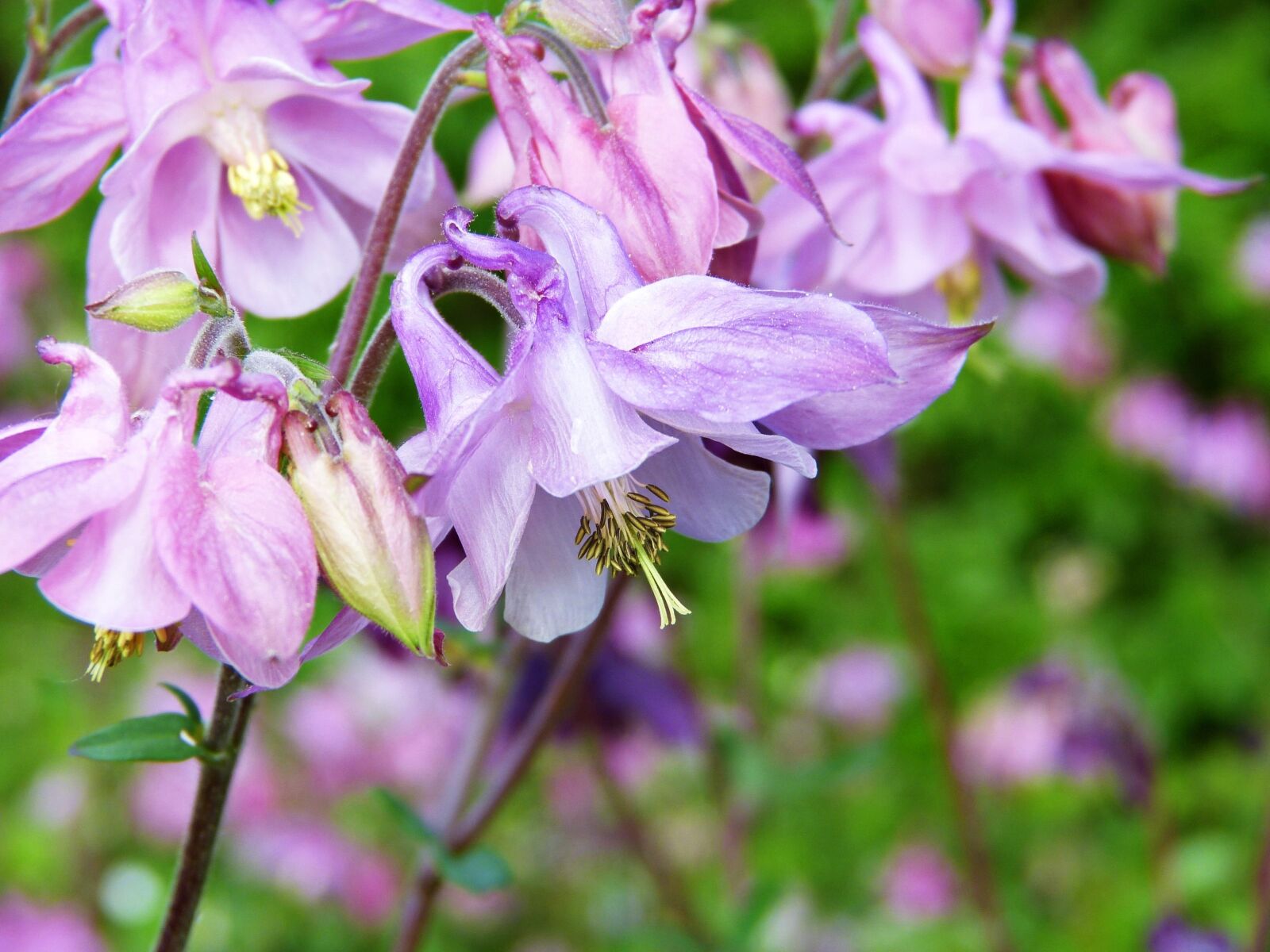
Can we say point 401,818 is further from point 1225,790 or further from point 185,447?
point 1225,790

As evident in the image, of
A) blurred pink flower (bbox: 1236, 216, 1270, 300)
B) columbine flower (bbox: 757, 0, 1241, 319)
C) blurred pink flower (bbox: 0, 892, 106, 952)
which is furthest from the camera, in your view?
blurred pink flower (bbox: 1236, 216, 1270, 300)

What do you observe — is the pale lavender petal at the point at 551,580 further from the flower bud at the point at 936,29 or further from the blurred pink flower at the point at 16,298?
the blurred pink flower at the point at 16,298

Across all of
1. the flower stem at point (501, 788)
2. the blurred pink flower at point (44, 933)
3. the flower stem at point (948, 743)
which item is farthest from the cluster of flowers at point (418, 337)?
the blurred pink flower at point (44, 933)

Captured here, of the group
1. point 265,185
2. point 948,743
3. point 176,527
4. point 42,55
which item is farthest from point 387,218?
point 948,743

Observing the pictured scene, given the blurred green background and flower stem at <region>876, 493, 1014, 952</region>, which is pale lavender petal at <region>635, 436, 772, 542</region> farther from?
flower stem at <region>876, 493, 1014, 952</region>

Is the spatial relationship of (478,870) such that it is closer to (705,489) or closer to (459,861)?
(459,861)

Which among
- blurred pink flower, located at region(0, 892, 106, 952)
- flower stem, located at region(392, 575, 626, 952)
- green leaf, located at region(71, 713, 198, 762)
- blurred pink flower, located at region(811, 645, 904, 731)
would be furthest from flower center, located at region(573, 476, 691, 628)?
blurred pink flower, located at region(811, 645, 904, 731)
